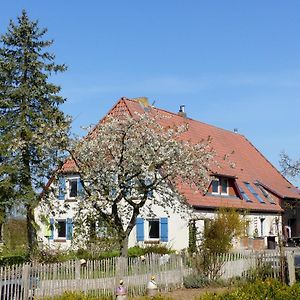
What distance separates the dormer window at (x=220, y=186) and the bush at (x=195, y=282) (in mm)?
15761

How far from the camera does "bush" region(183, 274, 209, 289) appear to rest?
19906 millimetres

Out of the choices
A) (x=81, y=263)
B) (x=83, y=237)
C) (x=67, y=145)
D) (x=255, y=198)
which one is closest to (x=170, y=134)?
(x=67, y=145)

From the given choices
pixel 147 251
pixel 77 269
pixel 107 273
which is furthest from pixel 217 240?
pixel 77 269

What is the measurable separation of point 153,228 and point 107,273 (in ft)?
51.8

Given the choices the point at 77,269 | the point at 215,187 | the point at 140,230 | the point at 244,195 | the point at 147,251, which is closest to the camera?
the point at 77,269

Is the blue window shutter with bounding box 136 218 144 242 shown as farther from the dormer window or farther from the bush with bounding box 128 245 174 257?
the dormer window

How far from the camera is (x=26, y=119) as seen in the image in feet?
81.9

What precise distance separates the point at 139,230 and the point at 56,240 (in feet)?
19.4

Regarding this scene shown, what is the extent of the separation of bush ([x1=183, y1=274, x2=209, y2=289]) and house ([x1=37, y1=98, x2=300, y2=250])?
680 cm

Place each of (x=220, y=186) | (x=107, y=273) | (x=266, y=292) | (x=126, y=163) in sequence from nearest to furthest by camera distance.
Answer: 1. (x=266, y=292)
2. (x=107, y=273)
3. (x=126, y=163)
4. (x=220, y=186)

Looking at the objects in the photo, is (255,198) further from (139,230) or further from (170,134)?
(170,134)

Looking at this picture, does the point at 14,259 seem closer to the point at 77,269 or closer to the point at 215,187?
the point at 77,269

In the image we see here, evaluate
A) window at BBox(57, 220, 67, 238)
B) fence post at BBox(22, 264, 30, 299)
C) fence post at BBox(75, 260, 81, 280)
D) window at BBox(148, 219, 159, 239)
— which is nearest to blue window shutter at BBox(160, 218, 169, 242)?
window at BBox(148, 219, 159, 239)

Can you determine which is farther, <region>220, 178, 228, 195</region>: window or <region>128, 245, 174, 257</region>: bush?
<region>220, 178, 228, 195</region>: window
